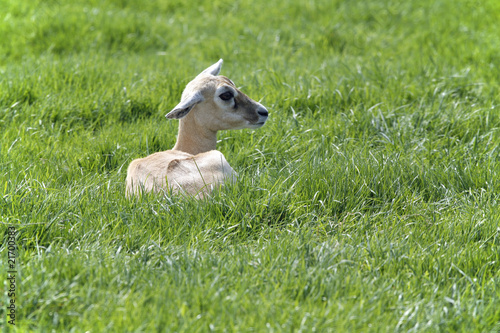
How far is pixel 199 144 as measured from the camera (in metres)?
4.75

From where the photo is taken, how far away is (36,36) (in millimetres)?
7703

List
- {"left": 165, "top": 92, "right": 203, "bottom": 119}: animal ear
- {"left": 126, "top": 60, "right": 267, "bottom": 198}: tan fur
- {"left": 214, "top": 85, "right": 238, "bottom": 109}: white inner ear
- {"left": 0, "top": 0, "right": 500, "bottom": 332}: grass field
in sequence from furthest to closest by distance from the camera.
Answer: {"left": 214, "top": 85, "right": 238, "bottom": 109}: white inner ear < {"left": 165, "top": 92, "right": 203, "bottom": 119}: animal ear < {"left": 126, "top": 60, "right": 267, "bottom": 198}: tan fur < {"left": 0, "top": 0, "right": 500, "bottom": 332}: grass field

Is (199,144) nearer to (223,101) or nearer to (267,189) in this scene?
(223,101)

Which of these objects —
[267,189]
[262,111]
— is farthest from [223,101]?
[267,189]

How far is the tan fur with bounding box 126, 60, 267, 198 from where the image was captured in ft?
13.0

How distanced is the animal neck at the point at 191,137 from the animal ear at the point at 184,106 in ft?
0.81

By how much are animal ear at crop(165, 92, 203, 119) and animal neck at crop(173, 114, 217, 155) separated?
247 millimetres

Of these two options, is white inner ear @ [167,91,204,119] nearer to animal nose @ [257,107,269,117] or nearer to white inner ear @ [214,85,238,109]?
white inner ear @ [214,85,238,109]

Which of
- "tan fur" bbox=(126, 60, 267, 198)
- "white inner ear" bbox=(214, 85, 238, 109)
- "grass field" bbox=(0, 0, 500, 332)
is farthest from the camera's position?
"white inner ear" bbox=(214, 85, 238, 109)

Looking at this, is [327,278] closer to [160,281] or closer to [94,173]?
[160,281]

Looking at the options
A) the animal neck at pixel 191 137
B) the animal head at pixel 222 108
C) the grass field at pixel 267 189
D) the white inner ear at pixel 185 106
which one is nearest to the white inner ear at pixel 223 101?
the animal head at pixel 222 108

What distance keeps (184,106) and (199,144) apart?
0.55m

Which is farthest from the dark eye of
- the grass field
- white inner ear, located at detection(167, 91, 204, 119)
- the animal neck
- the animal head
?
the grass field

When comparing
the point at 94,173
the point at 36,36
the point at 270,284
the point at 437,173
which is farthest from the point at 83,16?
the point at 270,284
